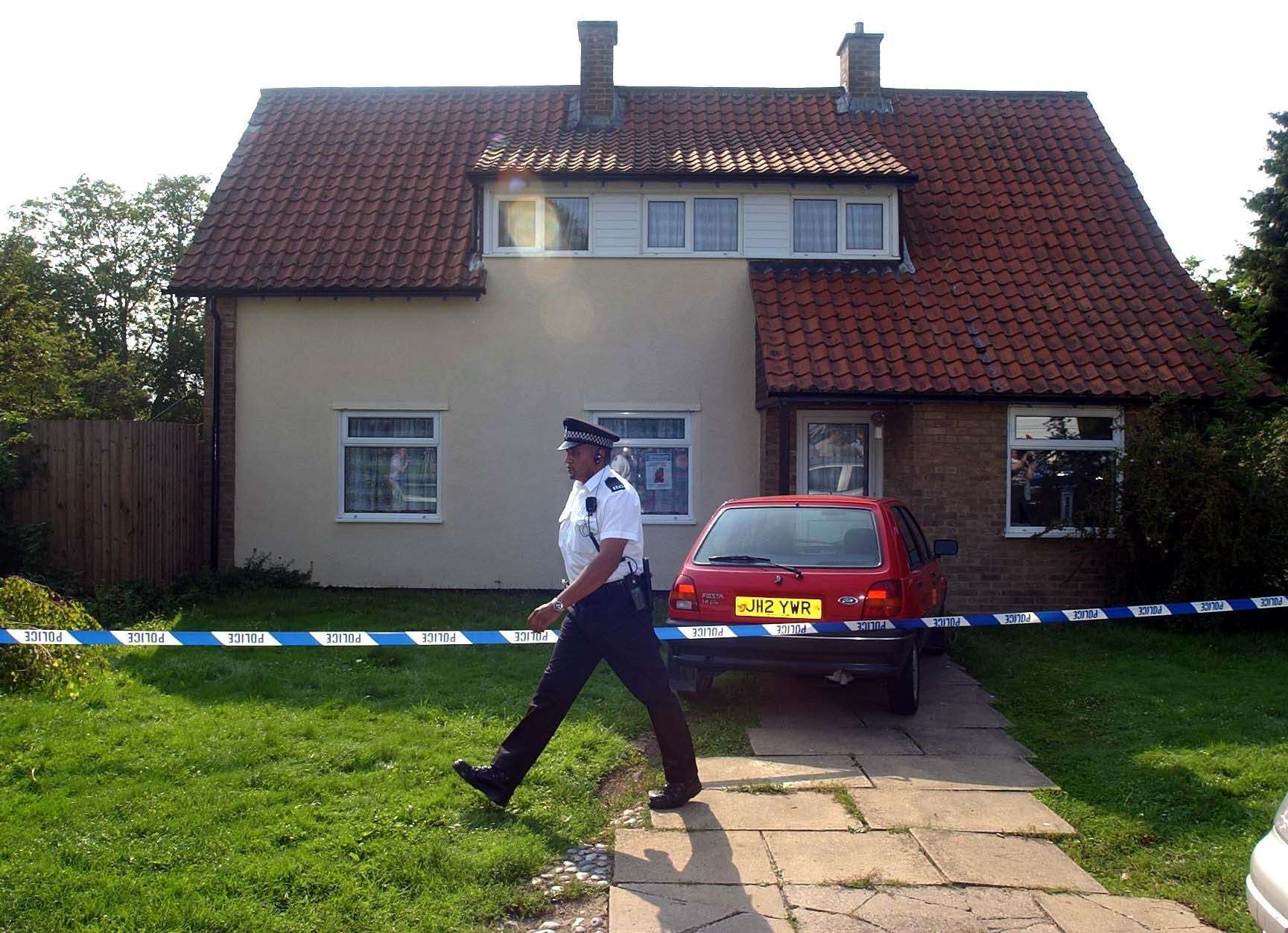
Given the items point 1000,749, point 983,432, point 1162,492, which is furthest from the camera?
point 983,432

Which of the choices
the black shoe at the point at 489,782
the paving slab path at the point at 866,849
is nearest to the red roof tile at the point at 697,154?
the paving slab path at the point at 866,849

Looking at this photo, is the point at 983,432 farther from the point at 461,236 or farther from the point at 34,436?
the point at 34,436

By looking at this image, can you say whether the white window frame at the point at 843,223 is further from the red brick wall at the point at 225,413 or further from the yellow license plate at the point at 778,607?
the yellow license plate at the point at 778,607

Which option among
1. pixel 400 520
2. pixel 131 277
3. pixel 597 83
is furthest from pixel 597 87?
pixel 131 277

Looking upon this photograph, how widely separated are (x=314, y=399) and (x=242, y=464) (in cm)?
120

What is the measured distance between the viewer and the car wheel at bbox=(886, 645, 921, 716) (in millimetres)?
7473

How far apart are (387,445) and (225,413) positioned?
1998 mm

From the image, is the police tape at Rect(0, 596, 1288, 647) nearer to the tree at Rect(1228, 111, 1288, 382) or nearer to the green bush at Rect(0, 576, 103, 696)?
the green bush at Rect(0, 576, 103, 696)

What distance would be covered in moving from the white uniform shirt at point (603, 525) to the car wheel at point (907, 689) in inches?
109

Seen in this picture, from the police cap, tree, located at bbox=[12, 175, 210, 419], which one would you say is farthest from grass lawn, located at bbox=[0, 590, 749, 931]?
tree, located at bbox=[12, 175, 210, 419]

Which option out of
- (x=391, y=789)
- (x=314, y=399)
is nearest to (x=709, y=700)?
(x=391, y=789)

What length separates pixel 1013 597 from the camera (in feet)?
40.7

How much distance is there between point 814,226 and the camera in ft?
45.2

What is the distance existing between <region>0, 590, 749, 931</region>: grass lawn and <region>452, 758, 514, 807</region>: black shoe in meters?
0.08
